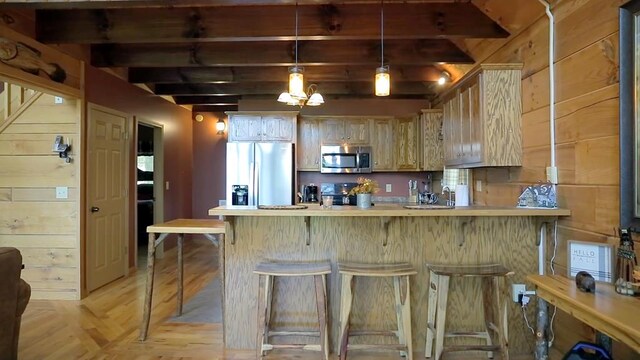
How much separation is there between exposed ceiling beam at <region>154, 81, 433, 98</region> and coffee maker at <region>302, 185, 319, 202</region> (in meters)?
1.43

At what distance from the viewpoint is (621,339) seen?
51.3 inches

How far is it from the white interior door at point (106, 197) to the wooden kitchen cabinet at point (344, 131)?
105 inches

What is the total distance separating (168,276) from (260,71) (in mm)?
2817

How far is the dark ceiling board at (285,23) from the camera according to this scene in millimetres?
3148

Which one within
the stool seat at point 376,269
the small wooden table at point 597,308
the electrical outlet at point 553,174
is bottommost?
the stool seat at point 376,269

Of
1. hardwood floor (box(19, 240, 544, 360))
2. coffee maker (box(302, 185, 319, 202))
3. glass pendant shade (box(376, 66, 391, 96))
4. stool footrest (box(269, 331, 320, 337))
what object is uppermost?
glass pendant shade (box(376, 66, 391, 96))

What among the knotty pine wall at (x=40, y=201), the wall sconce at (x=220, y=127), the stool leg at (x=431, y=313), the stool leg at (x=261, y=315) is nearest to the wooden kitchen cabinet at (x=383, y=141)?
the wall sconce at (x=220, y=127)

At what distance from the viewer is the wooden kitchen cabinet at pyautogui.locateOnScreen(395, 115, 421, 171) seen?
5.30m

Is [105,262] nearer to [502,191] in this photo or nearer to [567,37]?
[502,191]

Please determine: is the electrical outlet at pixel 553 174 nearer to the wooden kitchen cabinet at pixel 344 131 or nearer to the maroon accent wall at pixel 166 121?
the wooden kitchen cabinet at pixel 344 131

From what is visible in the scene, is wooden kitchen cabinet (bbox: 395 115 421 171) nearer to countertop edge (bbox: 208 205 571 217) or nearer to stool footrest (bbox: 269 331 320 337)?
countertop edge (bbox: 208 205 571 217)

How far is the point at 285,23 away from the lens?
3172 millimetres

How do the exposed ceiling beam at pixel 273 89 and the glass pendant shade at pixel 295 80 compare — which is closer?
the glass pendant shade at pixel 295 80

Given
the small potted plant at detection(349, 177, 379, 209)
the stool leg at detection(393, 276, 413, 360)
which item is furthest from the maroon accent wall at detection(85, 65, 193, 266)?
the stool leg at detection(393, 276, 413, 360)
